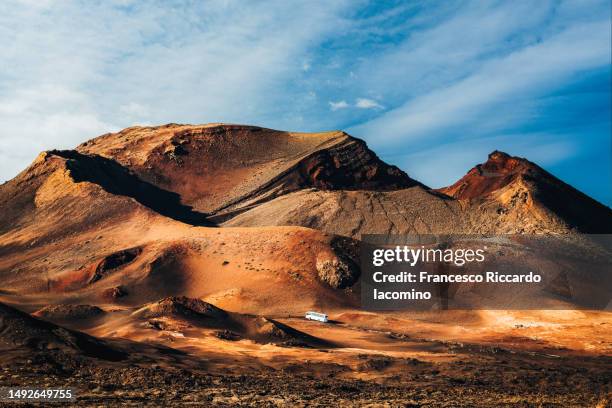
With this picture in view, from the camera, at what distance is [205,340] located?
116ft

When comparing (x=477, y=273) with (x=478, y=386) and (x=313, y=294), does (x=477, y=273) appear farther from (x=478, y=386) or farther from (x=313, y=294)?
(x=478, y=386)

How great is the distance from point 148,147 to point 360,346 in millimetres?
71930

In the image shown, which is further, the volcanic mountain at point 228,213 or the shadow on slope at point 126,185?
the shadow on slope at point 126,185

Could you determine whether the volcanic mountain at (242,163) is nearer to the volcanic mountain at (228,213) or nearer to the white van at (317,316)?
the volcanic mountain at (228,213)

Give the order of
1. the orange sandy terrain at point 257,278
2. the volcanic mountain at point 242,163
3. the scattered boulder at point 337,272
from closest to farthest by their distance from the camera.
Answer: the orange sandy terrain at point 257,278 → the scattered boulder at point 337,272 → the volcanic mountain at point 242,163

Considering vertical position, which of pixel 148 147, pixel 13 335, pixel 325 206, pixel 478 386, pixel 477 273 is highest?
pixel 148 147

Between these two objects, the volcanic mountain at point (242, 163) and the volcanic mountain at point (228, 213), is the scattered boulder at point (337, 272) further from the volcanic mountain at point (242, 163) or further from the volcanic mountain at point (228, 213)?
the volcanic mountain at point (242, 163)

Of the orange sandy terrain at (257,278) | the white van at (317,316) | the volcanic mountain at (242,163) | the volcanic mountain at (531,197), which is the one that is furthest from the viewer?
the volcanic mountain at (242,163)

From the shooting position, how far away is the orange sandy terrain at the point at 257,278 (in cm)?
2612

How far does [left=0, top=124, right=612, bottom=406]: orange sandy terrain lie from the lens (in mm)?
26125

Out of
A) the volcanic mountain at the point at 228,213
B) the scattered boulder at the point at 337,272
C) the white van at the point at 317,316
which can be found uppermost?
the volcanic mountain at the point at 228,213

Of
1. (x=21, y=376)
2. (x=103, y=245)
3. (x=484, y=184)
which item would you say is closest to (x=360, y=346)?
(x=21, y=376)

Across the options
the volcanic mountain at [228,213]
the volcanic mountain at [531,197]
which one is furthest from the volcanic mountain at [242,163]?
the volcanic mountain at [531,197]

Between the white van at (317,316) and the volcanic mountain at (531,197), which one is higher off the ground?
the volcanic mountain at (531,197)
